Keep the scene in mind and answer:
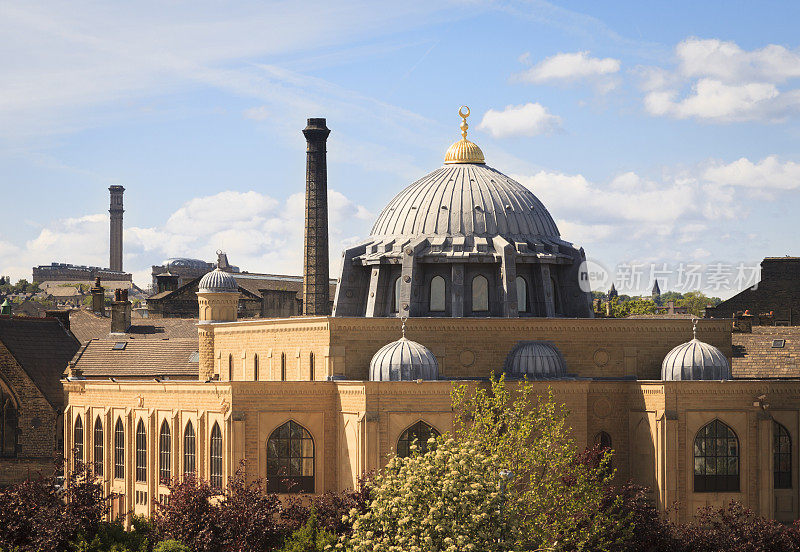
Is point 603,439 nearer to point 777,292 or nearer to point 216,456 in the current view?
point 216,456

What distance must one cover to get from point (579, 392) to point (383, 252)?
42.1 ft

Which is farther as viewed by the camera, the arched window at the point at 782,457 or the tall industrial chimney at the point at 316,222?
the tall industrial chimney at the point at 316,222

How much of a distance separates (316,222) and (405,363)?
47185mm

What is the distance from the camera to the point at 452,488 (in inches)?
1709

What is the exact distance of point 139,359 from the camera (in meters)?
87.2

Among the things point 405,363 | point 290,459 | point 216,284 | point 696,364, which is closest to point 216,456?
point 290,459

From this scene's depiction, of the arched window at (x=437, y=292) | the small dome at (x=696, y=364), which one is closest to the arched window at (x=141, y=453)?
the arched window at (x=437, y=292)

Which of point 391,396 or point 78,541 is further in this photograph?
point 391,396

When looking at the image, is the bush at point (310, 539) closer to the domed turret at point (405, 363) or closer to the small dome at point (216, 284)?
the domed turret at point (405, 363)

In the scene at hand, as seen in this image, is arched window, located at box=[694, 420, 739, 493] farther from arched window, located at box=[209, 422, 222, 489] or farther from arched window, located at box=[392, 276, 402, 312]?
arched window, located at box=[209, 422, 222, 489]

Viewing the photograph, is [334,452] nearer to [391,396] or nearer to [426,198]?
[391,396]

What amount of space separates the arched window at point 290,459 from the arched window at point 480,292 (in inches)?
438

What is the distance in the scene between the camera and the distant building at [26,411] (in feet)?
279

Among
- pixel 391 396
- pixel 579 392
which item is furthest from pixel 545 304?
pixel 391 396
